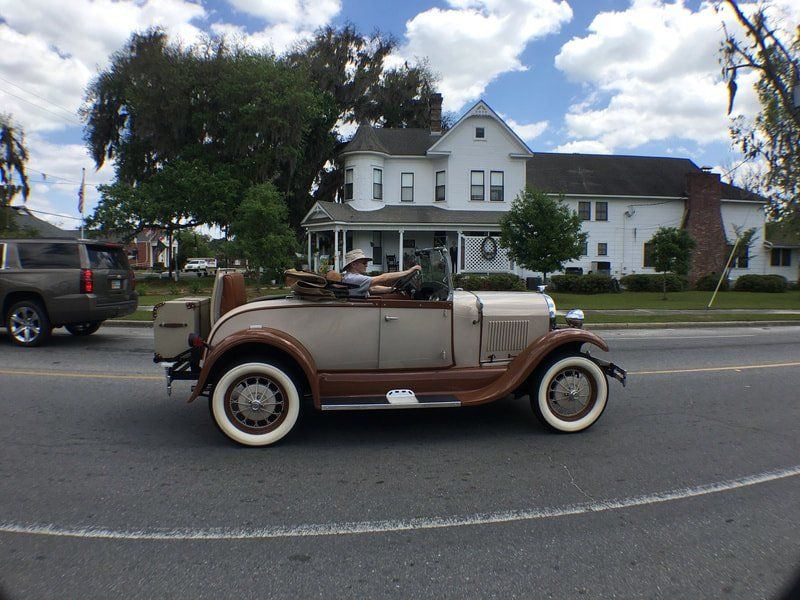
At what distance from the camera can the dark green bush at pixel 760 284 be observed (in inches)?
1249

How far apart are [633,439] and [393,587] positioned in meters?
3.21

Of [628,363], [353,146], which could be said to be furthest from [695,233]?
[628,363]

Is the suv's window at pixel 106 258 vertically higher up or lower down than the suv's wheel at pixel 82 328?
higher up

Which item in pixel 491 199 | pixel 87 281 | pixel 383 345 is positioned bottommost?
pixel 383 345

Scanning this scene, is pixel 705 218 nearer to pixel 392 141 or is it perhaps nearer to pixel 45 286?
pixel 392 141

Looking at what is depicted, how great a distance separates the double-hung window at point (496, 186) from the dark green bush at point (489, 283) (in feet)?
22.1

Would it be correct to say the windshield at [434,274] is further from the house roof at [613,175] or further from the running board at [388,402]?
the house roof at [613,175]

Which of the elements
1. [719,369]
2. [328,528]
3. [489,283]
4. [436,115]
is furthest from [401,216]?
[328,528]

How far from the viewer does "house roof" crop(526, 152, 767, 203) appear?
34.0m

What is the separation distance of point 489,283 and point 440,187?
849 cm

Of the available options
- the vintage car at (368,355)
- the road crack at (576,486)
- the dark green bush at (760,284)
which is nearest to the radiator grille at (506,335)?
the vintage car at (368,355)

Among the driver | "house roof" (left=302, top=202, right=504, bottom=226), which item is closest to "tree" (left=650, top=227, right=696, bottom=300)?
"house roof" (left=302, top=202, right=504, bottom=226)

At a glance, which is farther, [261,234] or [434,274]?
[261,234]

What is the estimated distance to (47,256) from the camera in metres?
10.1
